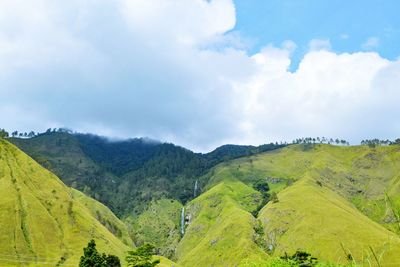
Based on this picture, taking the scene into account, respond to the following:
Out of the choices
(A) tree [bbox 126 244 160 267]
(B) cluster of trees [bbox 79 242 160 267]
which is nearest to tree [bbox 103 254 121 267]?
(B) cluster of trees [bbox 79 242 160 267]

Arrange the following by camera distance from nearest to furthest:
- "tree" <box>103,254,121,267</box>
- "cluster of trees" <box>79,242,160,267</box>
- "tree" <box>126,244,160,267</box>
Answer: "tree" <box>126,244,160,267</box> < "cluster of trees" <box>79,242,160,267</box> < "tree" <box>103,254,121,267</box>

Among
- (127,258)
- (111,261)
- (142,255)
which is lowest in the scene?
(111,261)

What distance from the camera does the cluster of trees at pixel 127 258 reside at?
340 feet

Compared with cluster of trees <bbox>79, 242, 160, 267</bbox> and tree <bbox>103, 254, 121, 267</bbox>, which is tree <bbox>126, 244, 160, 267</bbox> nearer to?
cluster of trees <bbox>79, 242, 160, 267</bbox>

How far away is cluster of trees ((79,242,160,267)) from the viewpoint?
103562mm

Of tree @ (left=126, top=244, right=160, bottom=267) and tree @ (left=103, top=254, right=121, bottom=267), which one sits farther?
tree @ (left=103, top=254, right=121, bottom=267)

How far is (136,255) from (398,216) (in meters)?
104

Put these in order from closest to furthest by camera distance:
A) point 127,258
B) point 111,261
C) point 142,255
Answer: point 142,255 → point 127,258 → point 111,261

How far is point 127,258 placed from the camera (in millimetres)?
105438

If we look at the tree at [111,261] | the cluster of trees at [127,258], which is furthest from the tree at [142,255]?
the tree at [111,261]

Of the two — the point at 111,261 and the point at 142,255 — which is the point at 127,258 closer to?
the point at 142,255

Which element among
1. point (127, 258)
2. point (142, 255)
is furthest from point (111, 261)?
point (142, 255)

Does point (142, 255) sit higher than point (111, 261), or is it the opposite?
point (142, 255)

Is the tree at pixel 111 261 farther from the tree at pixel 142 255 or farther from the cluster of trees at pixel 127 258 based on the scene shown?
the tree at pixel 142 255
